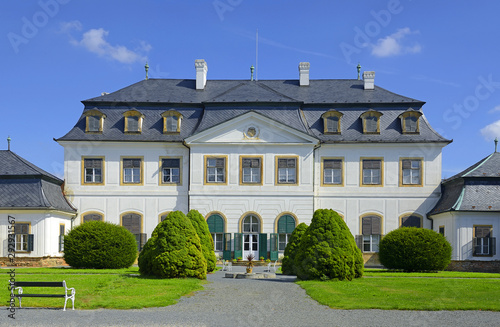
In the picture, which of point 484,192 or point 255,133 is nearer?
point 484,192

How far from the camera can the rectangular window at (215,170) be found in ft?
124

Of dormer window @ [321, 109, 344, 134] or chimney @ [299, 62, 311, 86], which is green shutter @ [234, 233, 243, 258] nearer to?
dormer window @ [321, 109, 344, 134]

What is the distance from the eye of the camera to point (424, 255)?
29.9 metres

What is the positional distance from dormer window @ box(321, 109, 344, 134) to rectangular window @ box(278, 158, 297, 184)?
2.99 meters

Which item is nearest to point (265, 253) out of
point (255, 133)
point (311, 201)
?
point (311, 201)

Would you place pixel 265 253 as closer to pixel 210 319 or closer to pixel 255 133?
pixel 255 133

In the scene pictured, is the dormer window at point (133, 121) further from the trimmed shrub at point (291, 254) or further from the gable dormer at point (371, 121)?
the trimmed shrub at point (291, 254)

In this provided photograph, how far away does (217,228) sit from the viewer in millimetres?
37875

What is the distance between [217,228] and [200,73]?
10591 millimetres

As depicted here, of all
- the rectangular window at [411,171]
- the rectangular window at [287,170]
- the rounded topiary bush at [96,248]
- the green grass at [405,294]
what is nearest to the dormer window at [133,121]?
the rectangular window at [287,170]

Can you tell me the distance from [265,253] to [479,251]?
11603 mm

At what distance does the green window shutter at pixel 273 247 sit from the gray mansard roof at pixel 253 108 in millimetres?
6318

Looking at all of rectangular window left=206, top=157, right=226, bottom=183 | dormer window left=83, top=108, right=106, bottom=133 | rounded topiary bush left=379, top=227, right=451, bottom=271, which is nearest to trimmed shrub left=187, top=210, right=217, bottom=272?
rectangular window left=206, top=157, right=226, bottom=183

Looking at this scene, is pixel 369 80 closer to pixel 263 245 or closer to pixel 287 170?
pixel 287 170
